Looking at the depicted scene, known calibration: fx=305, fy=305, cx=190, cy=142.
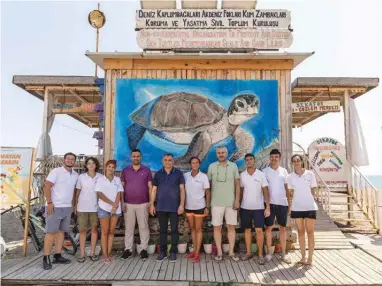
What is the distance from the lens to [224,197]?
538 centimetres

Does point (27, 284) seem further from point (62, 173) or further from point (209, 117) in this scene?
point (209, 117)

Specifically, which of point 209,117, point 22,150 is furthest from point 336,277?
point 22,150

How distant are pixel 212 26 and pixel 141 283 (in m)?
5.15

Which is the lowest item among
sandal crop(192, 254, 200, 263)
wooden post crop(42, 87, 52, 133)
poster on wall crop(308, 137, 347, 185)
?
sandal crop(192, 254, 200, 263)

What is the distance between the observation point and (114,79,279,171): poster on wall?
6.43m

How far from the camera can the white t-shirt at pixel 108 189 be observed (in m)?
5.37

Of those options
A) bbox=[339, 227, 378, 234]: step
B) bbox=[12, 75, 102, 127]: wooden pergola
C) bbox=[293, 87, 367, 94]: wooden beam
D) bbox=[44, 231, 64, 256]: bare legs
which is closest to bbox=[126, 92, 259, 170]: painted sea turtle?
bbox=[44, 231, 64, 256]: bare legs

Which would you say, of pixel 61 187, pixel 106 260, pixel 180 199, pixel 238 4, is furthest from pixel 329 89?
pixel 61 187

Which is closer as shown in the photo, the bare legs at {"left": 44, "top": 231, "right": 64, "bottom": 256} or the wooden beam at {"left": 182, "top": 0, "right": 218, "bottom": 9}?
the bare legs at {"left": 44, "top": 231, "right": 64, "bottom": 256}

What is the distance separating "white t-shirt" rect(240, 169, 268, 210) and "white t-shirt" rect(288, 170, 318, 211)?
1.61ft

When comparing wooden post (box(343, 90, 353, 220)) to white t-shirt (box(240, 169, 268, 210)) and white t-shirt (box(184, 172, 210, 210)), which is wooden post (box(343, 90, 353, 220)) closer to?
white t-shirt (box(240, 169, 268, 210))

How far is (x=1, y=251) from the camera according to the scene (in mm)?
4934

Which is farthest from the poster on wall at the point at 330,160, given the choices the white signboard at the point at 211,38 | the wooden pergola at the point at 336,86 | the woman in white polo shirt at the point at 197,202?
the woman in white polo shirt at the point at 197,202

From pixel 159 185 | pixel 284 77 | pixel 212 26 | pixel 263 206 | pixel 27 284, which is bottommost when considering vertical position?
pixel 27 284
